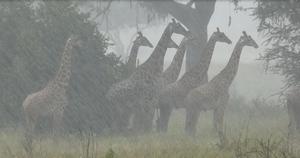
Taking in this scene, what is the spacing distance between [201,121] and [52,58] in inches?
205

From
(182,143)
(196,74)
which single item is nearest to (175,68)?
(196,74)

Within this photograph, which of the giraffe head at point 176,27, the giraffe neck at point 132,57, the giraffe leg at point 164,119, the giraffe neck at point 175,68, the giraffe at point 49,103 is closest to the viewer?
the giraffe at point 49,103

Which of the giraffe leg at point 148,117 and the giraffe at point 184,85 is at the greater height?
the giraffe at point 184,85

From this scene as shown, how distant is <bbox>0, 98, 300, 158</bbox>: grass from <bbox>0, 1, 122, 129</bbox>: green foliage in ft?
3.70

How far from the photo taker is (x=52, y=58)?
1356 cm

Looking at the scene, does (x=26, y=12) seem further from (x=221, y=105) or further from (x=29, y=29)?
(x=221, y=105)

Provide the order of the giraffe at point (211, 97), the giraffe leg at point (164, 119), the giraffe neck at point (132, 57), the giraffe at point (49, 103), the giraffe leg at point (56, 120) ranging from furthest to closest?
the giraffe neck at point (132, 57)
the giraffe leg at point (164, 119)
the giraffe at point (211, 97)
the giraffe leg at point (56, 120)
the giraffe at point (49, 103)

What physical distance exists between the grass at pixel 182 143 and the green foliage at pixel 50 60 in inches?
44.4

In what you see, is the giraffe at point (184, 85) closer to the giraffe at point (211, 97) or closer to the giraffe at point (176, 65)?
the giraffe at point (211, 97)

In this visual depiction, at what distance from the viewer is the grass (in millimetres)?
7449

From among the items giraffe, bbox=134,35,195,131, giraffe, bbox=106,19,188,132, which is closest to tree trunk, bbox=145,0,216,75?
giraffe, bbox=134,35,195,131

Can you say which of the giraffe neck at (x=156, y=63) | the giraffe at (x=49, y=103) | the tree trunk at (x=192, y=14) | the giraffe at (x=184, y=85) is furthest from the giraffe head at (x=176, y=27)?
the tree trunk at (x=192, y=14)

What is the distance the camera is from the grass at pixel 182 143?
7.45 m

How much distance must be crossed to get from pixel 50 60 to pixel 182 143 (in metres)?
5.00
